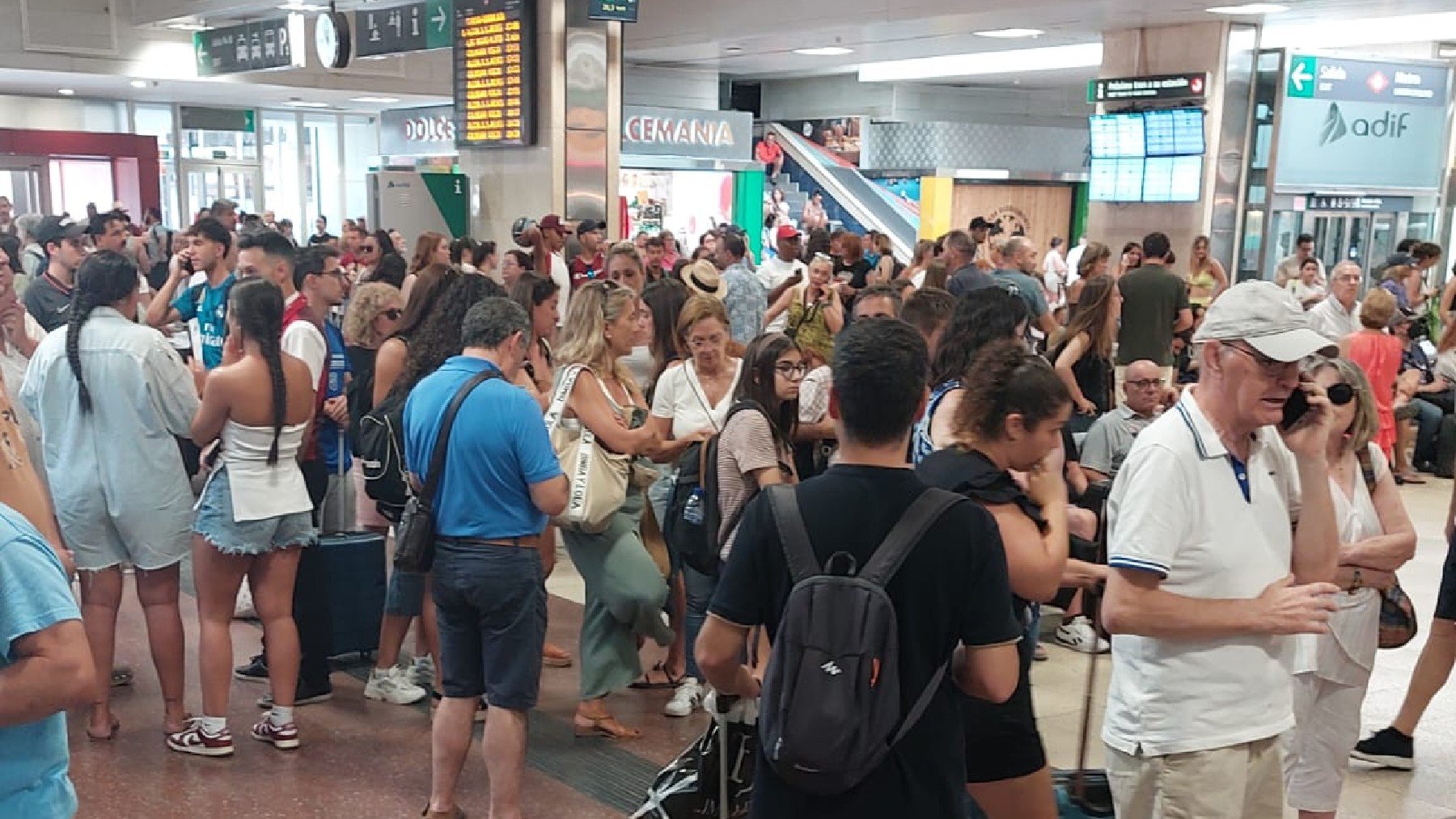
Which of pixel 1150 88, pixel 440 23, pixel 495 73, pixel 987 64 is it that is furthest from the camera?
pixel 987 64

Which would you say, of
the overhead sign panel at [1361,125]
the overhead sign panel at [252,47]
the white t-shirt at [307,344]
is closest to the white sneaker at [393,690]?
the white t-shirt at [307,344]

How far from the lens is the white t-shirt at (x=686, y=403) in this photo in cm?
469

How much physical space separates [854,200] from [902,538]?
66.5 feet

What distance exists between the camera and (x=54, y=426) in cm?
441

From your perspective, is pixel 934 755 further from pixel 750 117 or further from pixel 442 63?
pixel 442 63

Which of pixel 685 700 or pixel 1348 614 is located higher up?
pixel 1348 614

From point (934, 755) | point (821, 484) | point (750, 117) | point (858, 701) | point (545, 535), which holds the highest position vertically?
point (750, 117)

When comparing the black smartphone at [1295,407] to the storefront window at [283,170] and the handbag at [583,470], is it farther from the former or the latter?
the storefront window at [283,170]

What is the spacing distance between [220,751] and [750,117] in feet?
51.1

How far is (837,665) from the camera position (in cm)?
201

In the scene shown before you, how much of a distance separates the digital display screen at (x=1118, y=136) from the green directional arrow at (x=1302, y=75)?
149 cm

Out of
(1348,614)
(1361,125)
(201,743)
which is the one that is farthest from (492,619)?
(1361,125)

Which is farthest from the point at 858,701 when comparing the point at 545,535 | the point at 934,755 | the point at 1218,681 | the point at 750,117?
the point at 750,117

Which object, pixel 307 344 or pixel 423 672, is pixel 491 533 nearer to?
pixel 423 672
